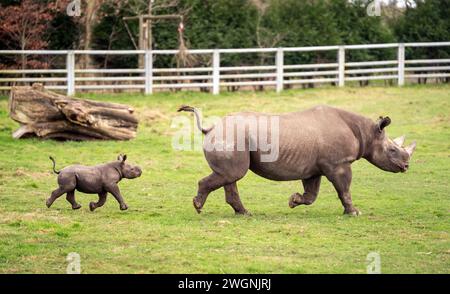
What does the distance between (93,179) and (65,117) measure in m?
6.82

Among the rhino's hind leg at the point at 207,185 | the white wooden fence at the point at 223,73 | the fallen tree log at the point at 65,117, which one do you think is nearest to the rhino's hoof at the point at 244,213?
the rhino's hind leg at the point at 207,185

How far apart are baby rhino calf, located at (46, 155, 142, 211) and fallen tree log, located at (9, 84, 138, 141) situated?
6.07 m

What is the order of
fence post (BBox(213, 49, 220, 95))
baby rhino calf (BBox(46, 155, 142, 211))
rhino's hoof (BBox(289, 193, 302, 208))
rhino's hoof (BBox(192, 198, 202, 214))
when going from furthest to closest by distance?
fence post (BBox(213, 49, 220, 95))
rhino's hoof (BBox(289, 193, 302, 208))
rhino's hoof (BBox(192, 198, 202, 214))
baby rhino calf (BBox(46, 155, 142, 211))

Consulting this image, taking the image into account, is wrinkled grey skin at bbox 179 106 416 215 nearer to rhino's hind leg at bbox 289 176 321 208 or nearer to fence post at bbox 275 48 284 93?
rhino's hind leg at bbox 289 176 321 208

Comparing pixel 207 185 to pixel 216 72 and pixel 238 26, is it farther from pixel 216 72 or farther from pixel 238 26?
pixel 238 26

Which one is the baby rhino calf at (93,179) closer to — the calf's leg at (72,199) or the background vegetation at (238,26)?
the calf's leg at (72,199)

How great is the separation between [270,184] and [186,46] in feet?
45.0

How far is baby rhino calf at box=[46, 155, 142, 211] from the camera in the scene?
14.9m

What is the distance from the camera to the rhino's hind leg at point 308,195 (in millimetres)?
15438

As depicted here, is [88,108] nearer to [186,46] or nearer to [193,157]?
[193,157]

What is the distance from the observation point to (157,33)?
3228cm

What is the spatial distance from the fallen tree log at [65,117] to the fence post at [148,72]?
7571 millimetres

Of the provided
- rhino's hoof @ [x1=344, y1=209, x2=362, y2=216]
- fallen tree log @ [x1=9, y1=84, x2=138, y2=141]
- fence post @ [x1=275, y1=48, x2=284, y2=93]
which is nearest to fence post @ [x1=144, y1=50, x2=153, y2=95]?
fence post @ [x1=275, y1=48, x2=284, y2=93]
